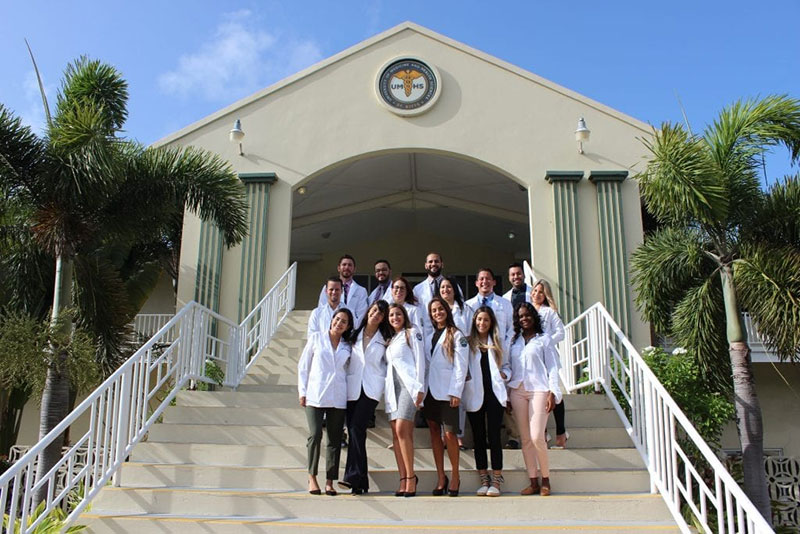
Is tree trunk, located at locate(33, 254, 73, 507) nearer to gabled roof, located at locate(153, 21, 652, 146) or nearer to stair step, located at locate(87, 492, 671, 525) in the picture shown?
stair step, located at locate(87, 492, 671, 525)

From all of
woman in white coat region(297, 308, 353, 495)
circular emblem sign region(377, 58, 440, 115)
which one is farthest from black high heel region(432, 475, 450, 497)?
circular emblem sign region(377, 58, 440, 115)

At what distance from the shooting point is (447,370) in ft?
17.9

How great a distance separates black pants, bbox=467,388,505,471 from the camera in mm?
5309

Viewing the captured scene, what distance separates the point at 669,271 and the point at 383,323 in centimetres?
447

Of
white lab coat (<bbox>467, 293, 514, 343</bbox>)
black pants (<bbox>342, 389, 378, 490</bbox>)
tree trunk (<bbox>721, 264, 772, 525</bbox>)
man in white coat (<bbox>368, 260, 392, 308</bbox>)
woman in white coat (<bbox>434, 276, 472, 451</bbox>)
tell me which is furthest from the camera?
tree trunk (<bbox>721, 264, 772, 525</bbox>)

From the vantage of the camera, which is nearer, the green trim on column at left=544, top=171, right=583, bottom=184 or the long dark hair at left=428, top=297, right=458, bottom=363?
the long dark hair at left=428, top=297, right=458, bottom=363

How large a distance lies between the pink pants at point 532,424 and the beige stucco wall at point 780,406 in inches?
336

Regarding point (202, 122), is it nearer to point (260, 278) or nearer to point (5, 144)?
point (260, 278)

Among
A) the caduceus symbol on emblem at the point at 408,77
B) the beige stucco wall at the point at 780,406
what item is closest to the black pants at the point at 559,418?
the caduceus symbol on emblem at the point at 408,77

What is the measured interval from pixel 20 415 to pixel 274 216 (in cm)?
659

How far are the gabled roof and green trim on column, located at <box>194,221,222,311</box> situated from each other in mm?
1766

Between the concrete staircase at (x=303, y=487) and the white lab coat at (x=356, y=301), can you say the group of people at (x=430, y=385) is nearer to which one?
the concrete staircase at (x=303, y=487)

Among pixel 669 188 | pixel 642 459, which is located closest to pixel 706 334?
pixel 669 188

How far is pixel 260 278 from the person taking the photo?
10.7 m
